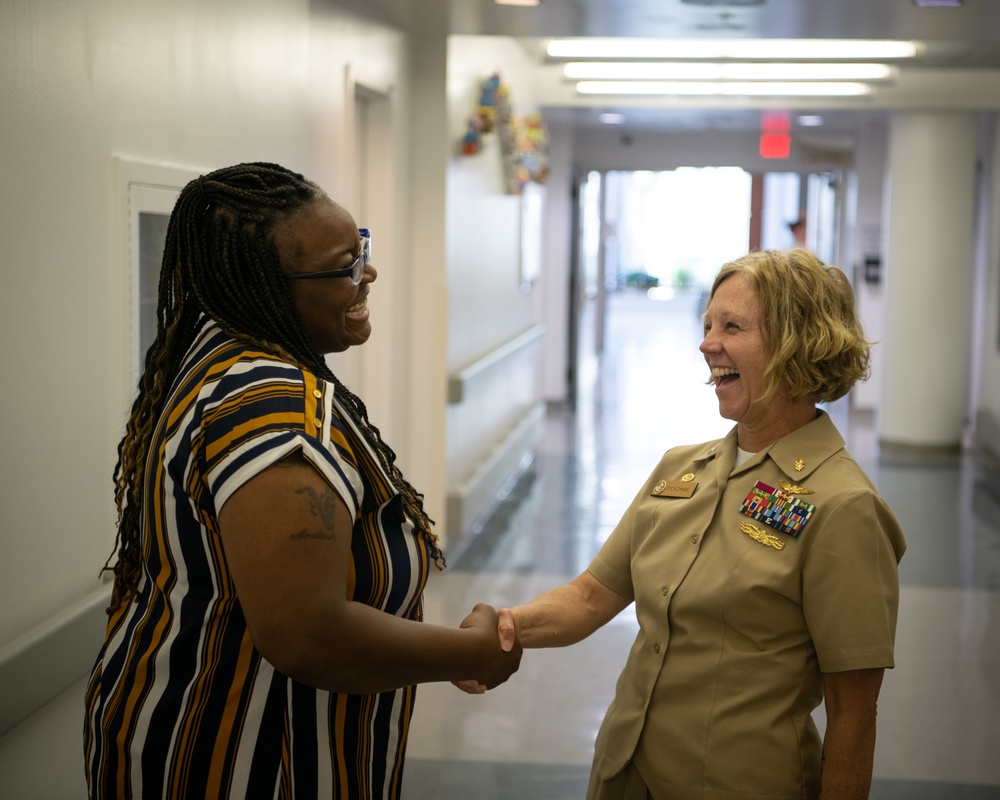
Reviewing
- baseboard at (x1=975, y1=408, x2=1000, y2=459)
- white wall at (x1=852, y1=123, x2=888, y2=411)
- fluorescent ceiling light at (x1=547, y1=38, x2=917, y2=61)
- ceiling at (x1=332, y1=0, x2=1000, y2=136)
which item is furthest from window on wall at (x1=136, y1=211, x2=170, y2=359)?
white wall at (x1=852, y1=123, x2=888, y2=411)

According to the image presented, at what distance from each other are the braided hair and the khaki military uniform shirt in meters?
0.49

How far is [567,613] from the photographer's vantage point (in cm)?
218

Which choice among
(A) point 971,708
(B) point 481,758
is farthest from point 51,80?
(A) point 971,708

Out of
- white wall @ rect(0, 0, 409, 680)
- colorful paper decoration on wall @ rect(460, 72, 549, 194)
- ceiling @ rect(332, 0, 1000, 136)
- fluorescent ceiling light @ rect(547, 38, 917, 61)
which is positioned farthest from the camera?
fluorescent ceiling light @ rect(547, 38, 917, 61)

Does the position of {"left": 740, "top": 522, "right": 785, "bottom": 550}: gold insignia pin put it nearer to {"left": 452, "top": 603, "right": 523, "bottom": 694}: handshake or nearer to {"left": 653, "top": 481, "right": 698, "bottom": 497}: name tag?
{"left": 653, "top": 481, "right": 698, "bottom": 497}: name tag

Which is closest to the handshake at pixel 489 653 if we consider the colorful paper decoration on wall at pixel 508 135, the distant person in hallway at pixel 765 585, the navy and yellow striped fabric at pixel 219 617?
the navy and yellow striped fabric at pixel 219 617

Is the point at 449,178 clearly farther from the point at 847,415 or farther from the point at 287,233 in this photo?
the point at 847,415

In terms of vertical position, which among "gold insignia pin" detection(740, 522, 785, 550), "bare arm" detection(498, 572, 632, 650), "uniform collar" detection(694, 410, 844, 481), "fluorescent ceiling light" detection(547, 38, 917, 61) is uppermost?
"fluorescent ceiling light" detection(547, 38, 917, 61)

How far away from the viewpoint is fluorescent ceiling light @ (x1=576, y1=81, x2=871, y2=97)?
31.3 ft

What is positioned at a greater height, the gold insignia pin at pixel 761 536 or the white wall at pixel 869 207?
the white wall at pixel 869 207

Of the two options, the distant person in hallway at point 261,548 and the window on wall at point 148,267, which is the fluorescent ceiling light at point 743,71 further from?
the distant person in hallway at point 261,548

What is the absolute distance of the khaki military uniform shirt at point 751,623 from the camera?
1781 millimetres

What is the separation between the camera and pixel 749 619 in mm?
1857

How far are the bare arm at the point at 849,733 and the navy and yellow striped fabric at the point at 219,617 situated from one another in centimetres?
69
